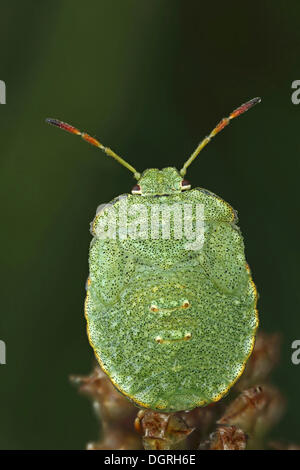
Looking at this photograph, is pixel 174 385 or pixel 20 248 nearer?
pixel 174 385

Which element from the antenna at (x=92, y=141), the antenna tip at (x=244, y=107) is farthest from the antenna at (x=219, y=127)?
the antenna at (x=92, y=141)

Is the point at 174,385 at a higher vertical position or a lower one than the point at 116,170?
lower

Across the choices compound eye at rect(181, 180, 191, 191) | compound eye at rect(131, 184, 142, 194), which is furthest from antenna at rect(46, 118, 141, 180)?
compound eye at rect(181, 180, 191, 191)

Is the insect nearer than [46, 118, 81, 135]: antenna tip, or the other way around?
the insect

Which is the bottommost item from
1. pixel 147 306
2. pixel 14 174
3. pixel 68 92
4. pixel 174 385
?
pixel 174 385

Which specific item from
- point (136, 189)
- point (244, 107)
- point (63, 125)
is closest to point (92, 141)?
point (63, 125)

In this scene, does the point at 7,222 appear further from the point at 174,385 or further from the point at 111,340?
the point at 174,385

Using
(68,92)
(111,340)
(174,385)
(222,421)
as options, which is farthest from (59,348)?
(68,92)

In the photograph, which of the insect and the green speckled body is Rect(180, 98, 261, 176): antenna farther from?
the green speckled body
